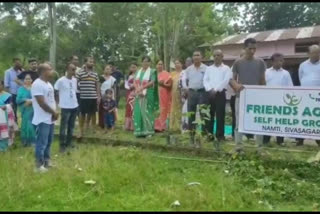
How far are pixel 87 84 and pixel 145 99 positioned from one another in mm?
1311

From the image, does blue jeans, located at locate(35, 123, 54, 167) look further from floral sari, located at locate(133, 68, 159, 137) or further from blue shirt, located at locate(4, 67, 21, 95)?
blue shirt, located at locate(4, 67, 21, 95)

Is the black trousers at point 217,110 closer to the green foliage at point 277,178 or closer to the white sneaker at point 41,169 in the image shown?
the green foliage at point 277,178

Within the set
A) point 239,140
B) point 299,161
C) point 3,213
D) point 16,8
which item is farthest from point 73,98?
point 16,8

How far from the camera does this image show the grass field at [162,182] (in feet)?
15.8

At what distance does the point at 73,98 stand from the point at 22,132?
5.85 feet

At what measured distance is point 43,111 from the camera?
22.0 ft

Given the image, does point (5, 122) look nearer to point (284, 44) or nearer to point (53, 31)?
point (284, 44)

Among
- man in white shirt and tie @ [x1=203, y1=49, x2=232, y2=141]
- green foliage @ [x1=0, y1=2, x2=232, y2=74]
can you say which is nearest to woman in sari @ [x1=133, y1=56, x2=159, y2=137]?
man in white shirt and tie @ [x1=203, y1=49, x2=232, y2=141]

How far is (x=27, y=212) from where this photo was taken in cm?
477

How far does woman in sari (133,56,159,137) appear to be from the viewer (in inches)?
365

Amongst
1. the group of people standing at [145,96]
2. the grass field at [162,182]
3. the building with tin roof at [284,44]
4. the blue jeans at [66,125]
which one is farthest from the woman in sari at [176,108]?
the building with tin roof at [284,44]

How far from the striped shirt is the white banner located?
11.6 feet

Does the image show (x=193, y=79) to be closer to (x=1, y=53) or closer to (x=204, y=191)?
(x=204, y=191)

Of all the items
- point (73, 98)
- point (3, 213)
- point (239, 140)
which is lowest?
point (3, 213)
